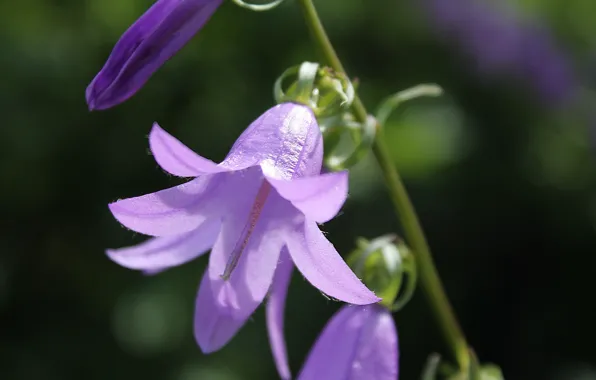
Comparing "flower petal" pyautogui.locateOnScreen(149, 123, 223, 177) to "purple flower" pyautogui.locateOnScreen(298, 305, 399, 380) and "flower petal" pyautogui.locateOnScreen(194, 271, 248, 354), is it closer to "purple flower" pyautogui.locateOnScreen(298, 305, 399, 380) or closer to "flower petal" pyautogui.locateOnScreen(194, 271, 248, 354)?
"flower petal" pyautogui.locateOnScreen(194, 271, 248, 354)

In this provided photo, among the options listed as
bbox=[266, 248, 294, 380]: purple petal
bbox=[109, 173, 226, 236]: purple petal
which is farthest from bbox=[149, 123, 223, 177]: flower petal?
bbox=[266, 248, 294, 380]: purple petal

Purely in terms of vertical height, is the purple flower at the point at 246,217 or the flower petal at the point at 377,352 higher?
the purple flower at the point at 246,217

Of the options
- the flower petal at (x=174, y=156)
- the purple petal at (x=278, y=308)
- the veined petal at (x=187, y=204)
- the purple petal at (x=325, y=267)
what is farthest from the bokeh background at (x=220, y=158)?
the flower petal at (x=174, y=156)

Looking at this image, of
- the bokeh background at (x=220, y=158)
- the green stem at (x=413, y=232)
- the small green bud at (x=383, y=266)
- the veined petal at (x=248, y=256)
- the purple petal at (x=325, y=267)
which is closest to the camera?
the purple petal at (x=325, y=267)

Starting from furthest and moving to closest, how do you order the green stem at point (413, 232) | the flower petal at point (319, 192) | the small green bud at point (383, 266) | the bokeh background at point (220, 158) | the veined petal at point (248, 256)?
the bokeh background at point (220, 158)
the small green bud at point (383, 266)
the green stem at point (413, 232)
the veined petal at point (248, 256)
the flower petal at point (319, 192)

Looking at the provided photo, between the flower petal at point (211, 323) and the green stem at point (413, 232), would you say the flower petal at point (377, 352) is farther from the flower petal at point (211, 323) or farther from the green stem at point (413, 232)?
the flower petal at point (211, 323)

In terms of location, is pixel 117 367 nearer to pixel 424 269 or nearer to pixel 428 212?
pixel 428 212

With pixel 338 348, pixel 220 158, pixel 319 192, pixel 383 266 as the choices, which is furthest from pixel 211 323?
pixel 220 158
